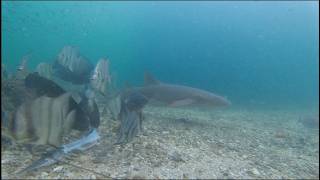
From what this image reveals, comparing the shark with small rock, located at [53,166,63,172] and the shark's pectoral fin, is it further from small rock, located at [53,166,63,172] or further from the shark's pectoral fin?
small rock, located at [53,166,63,172]

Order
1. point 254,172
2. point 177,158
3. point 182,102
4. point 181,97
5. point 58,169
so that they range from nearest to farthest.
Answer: point 58,169
point 254,172
point 177,158
point 182,102
point 181,97

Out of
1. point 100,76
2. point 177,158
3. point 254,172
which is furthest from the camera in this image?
point 100,76

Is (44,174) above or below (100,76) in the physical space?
below

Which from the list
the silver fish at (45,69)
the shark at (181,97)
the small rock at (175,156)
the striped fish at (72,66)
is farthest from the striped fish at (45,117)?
the shark at (181,97)

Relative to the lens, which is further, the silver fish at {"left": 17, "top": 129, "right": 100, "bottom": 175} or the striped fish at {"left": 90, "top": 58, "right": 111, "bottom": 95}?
the striped fish at {"left": 90, "top": 58, "right": 111, "bottom": 95}

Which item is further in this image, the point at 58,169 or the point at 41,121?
the point at 58,169

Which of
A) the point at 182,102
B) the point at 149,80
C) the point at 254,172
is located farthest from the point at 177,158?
the point at 149,80

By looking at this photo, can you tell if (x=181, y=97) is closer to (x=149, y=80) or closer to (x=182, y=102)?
(x=182, y=102)

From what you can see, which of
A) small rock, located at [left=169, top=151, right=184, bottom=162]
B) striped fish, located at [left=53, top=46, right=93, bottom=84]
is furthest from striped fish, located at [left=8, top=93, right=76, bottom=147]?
striped fish, located at [left=53, top=46, right=93, bottom=84]

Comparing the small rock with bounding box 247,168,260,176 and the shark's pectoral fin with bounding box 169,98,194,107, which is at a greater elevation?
the shark's pectoral fin with bounding box 169,98,194,107

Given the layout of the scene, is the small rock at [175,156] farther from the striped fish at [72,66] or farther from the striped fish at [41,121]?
the striped fish at [72,66]

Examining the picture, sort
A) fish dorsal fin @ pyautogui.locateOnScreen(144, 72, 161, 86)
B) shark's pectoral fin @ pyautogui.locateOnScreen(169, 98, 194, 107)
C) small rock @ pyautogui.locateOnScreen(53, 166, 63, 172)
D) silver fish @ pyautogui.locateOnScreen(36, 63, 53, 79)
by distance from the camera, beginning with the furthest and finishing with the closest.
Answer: fish dorsal fin @ pyautogui.locateOnScreen(144, 72, 161, 86) → shark's pectoral fin @ pyautogui.locateOnScreen(169, 98, 194, 107) → silver fish @ pyautogui.locateOnScreen(36, 63, 53, 79) → small rock @ pyautogui.locateOnScreen(53, 166, 63, 172)

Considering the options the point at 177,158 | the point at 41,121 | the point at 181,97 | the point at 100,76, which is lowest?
the point at 177,158

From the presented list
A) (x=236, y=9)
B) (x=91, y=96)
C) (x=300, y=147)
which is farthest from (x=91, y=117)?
(x=236, y=9)
